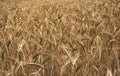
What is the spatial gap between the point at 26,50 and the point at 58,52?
0.32 meters

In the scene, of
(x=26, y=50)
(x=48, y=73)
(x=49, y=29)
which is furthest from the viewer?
(x=49, y=29)

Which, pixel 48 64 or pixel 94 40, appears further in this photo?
pixel 94 40

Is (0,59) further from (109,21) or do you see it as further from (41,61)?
(109,21)

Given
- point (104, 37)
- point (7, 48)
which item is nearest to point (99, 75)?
point (104, 37)

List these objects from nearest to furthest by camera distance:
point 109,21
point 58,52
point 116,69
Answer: point 116,69
point 58,52
point 109,21

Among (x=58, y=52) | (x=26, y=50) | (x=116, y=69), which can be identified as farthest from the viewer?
(x=26, y=50)

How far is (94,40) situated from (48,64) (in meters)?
0.43

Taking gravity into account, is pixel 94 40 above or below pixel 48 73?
above

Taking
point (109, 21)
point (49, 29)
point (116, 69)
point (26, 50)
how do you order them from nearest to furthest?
point (116, 69) → point (26, 50) → point (49, 29) → point (109, 21)

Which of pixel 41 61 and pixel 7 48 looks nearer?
pixel 41 61

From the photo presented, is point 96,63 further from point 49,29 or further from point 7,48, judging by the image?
point 49,29

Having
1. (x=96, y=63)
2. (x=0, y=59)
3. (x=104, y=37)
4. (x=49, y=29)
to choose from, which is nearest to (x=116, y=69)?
(x=96, y=63)

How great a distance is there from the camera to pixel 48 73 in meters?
1.94

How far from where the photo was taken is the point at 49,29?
3139mm
